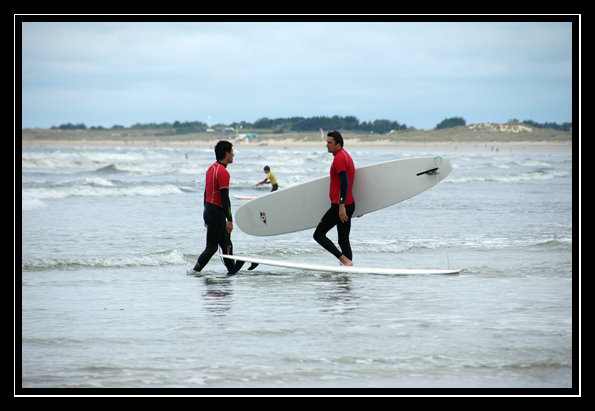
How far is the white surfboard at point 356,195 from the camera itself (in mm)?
6383

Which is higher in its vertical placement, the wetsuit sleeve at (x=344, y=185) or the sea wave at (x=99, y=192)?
the wetsuit sleeve at (x=344, y=185)

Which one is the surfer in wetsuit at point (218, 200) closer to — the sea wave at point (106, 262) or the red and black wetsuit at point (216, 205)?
the red and black wetsuit at point (216, 205)

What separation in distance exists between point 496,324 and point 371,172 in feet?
8.68

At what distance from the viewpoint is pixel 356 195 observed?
251 inches

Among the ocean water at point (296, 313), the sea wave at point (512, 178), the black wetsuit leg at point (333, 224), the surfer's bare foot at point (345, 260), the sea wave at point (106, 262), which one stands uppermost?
the sea wave at point (512, 178)

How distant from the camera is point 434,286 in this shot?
529cm

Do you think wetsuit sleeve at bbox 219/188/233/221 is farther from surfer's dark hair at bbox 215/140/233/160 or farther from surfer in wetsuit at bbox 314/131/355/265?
surfer in wetsuit at bbox 314/131/355/265

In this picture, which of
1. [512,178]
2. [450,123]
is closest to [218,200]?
[512,178]

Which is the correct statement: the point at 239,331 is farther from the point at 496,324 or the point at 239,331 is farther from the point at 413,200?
the point at 413,200

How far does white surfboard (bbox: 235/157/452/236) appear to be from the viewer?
20.9 ft

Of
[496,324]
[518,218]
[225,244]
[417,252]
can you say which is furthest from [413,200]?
[496,324]

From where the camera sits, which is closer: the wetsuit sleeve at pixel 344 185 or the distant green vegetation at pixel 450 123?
the wetsuit sleeve at pixel 344 185

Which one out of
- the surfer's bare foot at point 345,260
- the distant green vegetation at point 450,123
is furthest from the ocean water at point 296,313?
the distant green vegetation at point 450,123

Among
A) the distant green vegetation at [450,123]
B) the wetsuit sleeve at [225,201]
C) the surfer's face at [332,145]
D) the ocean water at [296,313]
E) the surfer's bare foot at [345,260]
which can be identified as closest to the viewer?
the ocean water at [296,313]
